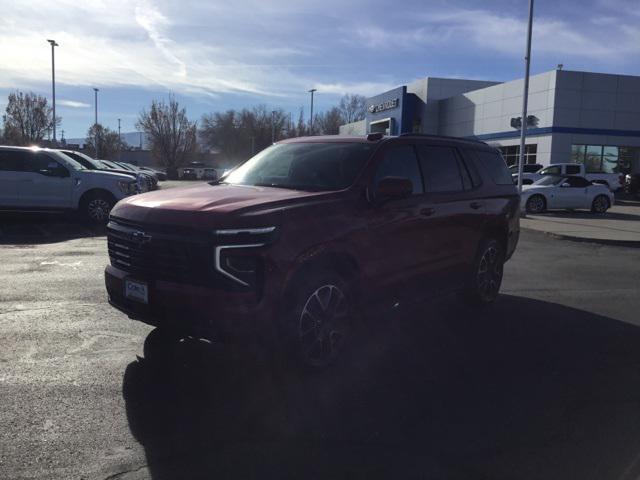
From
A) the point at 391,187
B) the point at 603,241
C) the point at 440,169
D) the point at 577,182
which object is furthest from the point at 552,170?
the point at 391,187

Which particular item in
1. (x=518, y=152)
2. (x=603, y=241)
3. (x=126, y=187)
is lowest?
(x=603, y=241)

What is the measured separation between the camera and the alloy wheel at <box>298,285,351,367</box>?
13.9 feet

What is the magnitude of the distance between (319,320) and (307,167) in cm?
159

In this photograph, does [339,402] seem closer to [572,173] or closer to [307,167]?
[307,167]

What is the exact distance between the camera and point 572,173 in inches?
1118

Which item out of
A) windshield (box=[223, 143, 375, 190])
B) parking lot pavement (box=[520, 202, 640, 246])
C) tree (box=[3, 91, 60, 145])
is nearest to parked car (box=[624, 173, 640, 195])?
parking lot pavement (box=[520, 202, 640, 246])

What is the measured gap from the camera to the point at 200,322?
3.88 meters

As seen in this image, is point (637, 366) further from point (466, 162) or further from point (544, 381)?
point (466, 162)

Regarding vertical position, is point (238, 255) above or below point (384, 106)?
below

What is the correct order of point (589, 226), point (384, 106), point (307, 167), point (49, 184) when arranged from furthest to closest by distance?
1. point (384, 106)
2. point (589, 226)
3. point (49, 184)
4. point (307, 167)

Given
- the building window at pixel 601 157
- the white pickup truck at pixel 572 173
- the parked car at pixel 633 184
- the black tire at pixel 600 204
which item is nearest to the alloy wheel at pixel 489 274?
the black tire at pixel 600 204

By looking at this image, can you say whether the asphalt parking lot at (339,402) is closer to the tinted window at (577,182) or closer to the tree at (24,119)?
the tinted window at (577,182)

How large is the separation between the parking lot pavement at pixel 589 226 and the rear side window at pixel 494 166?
7808 mm

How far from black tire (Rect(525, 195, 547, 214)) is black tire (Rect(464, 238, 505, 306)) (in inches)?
582
